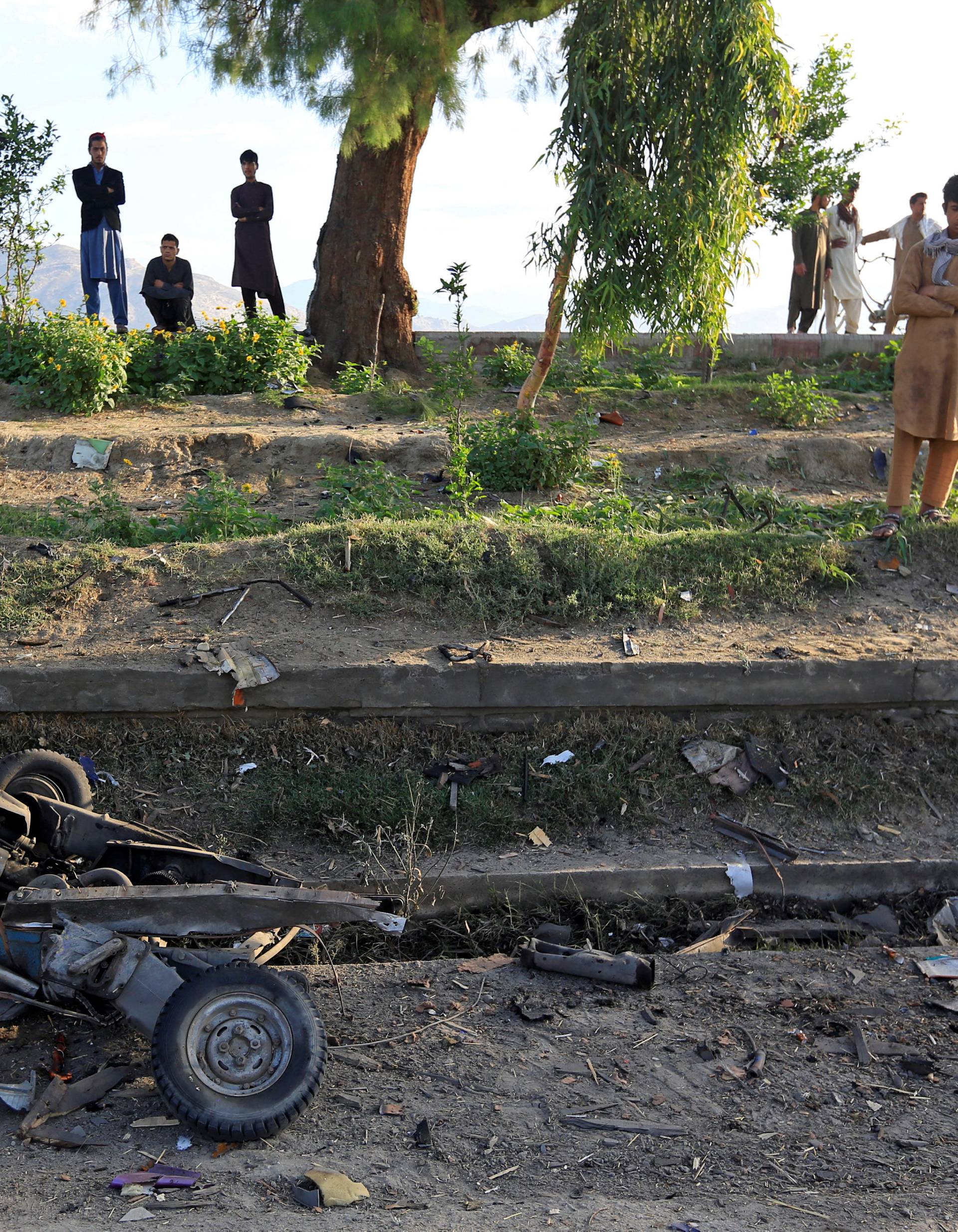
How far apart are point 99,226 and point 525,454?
6211 millimetres

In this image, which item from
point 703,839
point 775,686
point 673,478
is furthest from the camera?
point 673,478

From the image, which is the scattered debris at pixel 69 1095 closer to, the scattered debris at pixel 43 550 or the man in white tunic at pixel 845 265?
the scattered debris at pixel 43 550

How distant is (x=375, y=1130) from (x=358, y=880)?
157 centimetres

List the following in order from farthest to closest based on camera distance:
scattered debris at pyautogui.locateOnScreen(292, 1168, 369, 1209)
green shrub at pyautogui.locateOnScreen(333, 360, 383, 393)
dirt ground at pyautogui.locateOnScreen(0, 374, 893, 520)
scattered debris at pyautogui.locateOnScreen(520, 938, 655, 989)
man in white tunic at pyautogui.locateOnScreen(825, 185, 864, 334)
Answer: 1. man in white tunic at pyautogui.locateOnScreen(825, 185, 864, 334)
2. green shrub at pyautogui.locateOnScreen(333, 360, 383, 393)
3. dirt ground at pyautogui.locateOnScreen(0, 374, 893, 520)
4. scattered debris at pyautogui.locateOnScreen(520, 938, 655, 989)
5. scattered debris at pyautogui.locateOnScreen(292, 1168, 369, 1209)

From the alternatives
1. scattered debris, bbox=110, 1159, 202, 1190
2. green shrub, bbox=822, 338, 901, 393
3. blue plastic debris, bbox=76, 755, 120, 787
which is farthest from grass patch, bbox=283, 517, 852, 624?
green shrub, bbox=822, 338, 901, 393

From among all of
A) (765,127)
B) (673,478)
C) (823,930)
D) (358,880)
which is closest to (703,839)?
(823,930)

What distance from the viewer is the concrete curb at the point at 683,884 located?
4.73 m

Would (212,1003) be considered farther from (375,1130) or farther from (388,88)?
(388,88)

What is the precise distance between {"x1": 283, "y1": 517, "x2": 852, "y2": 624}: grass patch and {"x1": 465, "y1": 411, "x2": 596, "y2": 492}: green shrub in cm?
119

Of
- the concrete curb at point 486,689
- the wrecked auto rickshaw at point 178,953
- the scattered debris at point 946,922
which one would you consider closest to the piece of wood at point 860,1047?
the scattered debris at point 946,922

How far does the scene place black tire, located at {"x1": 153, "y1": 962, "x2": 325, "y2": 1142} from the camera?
303 centimetres

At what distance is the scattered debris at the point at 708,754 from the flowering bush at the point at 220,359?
20.1ft

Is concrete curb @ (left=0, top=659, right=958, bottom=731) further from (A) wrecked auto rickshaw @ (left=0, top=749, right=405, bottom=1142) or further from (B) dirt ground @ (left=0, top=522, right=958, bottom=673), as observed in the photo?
(A) wrecked auto rickshaw @ (left=0, top=749, right=405, bottom=1142)

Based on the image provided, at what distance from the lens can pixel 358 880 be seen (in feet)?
15.4
